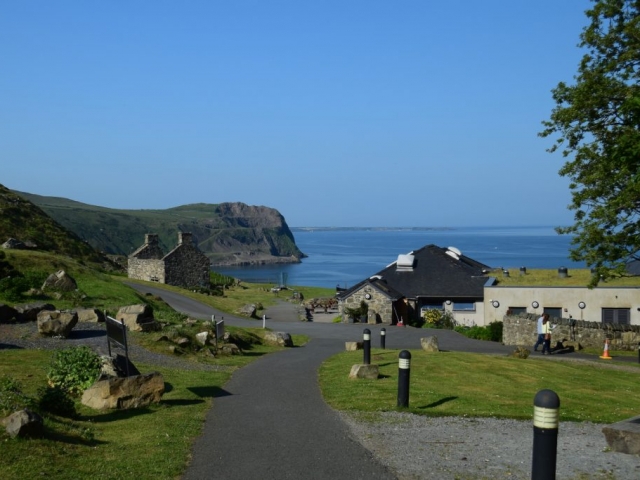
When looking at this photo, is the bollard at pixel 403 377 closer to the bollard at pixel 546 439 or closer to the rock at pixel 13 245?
the bollard at pixel 546 439

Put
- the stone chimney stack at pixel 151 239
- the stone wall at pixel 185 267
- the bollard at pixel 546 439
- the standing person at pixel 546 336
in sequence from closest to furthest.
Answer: the bollard at pixel 546 439 < the standing person at pixel 546 336 < the stone wall at pixel 185 267 < the stone chimney stack at pixel 151 239

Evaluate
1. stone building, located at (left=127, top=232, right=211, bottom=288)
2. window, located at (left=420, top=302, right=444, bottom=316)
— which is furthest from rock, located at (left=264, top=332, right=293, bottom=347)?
stone building, located at (left=127, top=232, right=211, bottom=288)

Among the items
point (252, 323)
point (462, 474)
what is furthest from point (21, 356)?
point (252, 323)

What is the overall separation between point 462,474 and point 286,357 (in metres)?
17.2

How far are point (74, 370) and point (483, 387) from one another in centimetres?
1014

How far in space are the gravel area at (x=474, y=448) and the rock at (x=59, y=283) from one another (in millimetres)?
22262

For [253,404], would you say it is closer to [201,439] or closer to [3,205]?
[201,439]

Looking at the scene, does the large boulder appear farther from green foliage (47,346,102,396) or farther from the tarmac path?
green foliage (47,346,102,396)

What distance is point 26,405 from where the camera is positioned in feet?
37.7

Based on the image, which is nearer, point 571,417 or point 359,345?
point 571,417

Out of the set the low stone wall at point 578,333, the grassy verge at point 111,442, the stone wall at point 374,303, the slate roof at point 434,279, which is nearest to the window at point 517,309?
the low stone wall at point 578,333

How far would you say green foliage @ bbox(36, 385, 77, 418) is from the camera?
12.1 meters

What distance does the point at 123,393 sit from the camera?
45.4ft

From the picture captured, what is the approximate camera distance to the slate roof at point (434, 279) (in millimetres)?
50531
